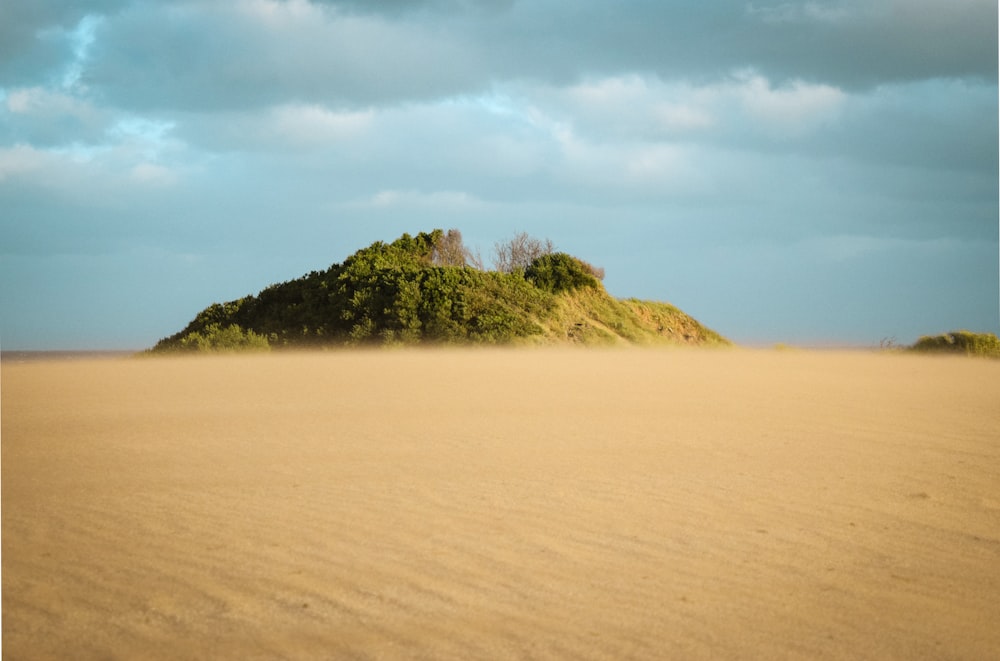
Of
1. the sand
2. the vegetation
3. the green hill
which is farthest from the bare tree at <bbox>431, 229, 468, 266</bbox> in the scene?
the sand

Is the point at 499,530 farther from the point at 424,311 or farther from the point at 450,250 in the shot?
the point at 450,250

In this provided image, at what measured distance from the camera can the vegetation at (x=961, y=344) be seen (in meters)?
25.7

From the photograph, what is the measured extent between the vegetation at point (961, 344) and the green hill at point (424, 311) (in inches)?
347

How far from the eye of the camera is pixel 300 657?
3701 millimetres

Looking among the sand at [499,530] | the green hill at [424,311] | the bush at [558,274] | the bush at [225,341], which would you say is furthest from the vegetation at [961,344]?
the bush at [225,341]

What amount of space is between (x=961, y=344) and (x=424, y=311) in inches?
673

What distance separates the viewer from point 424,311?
86.5 ft

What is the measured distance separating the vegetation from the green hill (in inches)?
347

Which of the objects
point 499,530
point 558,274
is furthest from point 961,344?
point 499,530

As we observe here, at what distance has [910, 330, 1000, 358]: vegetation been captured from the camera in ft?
84.4

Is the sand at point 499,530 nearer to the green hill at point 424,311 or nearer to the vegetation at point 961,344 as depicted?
the green hill at point 424,311

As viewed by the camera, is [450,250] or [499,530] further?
[450,250]

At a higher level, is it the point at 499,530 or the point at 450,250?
the point at 450,250

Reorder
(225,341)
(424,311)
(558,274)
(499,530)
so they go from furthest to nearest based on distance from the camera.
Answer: (558,274) → (424,311) → (225,341) → (499,530)
